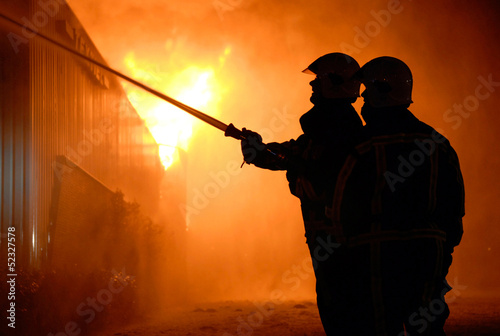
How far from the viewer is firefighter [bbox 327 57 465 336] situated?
3.58m

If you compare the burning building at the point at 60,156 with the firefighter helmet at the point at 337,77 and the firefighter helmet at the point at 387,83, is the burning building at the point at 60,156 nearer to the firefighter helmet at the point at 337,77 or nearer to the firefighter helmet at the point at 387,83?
the firefighter helmet at the point at 337,77

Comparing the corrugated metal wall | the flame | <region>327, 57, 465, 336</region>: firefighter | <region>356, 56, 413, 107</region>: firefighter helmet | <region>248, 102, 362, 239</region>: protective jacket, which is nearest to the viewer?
<region>327, 57, 465, 336</region>: firefighter

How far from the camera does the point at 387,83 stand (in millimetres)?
3898

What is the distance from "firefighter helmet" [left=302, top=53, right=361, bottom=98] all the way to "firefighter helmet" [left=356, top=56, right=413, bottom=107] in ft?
1.68

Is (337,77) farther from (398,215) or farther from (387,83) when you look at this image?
(398,215)

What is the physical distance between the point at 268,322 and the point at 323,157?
6.40 m

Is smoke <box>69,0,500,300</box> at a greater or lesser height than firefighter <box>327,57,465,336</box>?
greater

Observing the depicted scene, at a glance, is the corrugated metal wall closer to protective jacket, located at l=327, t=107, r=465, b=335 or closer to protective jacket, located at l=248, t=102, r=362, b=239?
protective jacket, located at l=248, t=102, r=362, b=239

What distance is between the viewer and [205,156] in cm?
2886

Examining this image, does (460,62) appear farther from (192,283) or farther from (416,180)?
(416,180)

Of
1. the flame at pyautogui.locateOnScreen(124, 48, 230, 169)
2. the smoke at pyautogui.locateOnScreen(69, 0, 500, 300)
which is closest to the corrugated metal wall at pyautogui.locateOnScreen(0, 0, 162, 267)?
the flame at pyautogui.locateOnScreen(124, 48, 230, 169)

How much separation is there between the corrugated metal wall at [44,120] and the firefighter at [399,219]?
5.21 m

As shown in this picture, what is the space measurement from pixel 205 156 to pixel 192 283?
7539 millimetres

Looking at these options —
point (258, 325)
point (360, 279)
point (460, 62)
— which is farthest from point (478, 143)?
point (360, 279)
